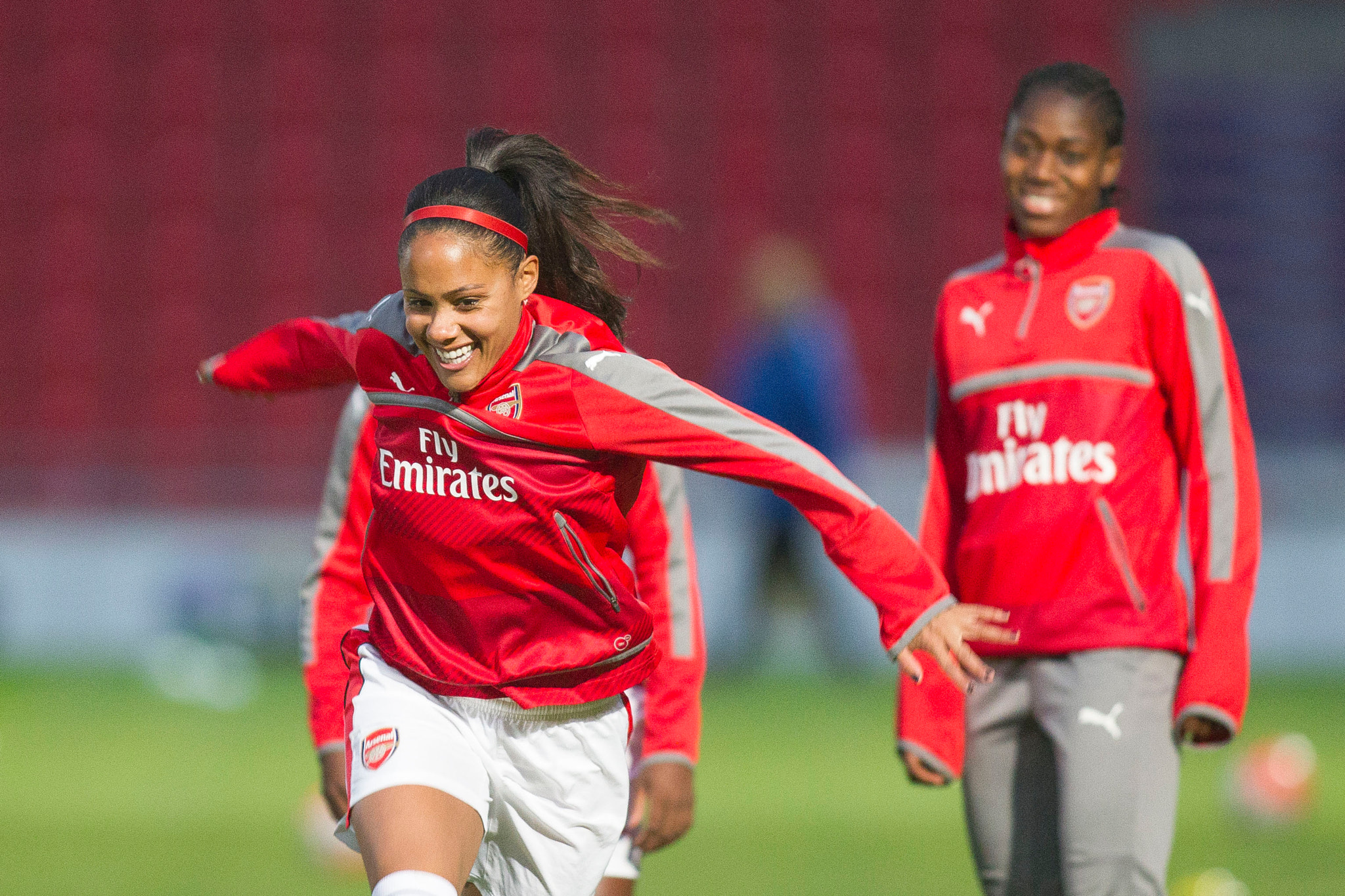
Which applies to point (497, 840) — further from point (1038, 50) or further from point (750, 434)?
point (1038, 50)

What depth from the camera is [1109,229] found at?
3449mm

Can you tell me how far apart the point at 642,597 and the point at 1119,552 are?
918 millimetres

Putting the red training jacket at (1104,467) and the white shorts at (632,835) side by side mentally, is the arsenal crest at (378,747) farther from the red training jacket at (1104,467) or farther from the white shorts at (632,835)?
the red training jacket at (1104,467)

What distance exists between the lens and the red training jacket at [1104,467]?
128 inches

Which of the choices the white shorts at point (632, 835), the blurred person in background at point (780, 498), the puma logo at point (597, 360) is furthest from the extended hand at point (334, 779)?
the blurred person in background at point (780, 498)

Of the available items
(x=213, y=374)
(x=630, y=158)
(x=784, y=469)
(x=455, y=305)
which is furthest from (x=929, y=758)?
(x=630, y=158)

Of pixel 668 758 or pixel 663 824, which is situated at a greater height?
pixel 668 758

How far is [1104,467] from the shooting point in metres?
3.30

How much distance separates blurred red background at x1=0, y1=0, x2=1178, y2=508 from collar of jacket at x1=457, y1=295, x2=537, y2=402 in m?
9.32

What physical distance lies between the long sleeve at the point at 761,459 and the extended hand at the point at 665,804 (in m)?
0.72

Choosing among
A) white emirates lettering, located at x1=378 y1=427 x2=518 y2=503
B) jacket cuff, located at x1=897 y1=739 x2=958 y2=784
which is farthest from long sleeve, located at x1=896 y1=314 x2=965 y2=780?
white emirates lettering, located at x1=378 y1=427 x2=518 y2=503

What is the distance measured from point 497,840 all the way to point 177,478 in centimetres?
853

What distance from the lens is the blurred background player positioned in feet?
11.0

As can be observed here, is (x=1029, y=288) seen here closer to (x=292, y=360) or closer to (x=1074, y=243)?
(x=1074, y=243)
